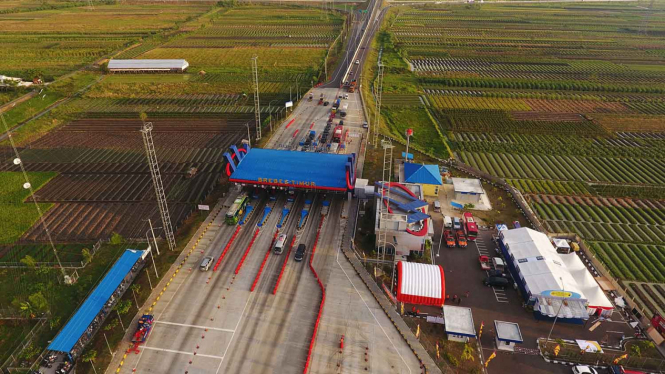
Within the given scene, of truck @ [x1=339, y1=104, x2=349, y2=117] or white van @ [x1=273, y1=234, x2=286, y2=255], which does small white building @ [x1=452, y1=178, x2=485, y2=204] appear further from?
truck @ [x1=339, y1=104, x2=349, y2=117]

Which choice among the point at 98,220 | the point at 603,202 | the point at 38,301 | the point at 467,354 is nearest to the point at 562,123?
the point at 603,202

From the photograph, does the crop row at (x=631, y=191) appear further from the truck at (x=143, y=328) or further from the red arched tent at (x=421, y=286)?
the truck at (x=143, y=328)

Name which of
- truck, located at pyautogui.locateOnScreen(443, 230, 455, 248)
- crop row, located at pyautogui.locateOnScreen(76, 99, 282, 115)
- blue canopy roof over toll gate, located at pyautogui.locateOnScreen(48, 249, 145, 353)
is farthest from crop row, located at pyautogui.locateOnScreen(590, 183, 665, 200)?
blue canopy roof over toll gate, located at pyautogui.locateOnScreen(48, 249, 145, 353)

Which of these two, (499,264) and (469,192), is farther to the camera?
(469,192)

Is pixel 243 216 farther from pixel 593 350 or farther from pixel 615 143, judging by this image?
pixel 615 143

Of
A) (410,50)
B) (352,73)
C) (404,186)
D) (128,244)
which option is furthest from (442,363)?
(410,50)

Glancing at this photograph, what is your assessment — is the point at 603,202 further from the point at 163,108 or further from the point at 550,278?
the point at 163,108
